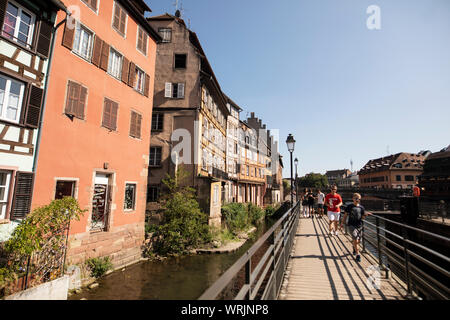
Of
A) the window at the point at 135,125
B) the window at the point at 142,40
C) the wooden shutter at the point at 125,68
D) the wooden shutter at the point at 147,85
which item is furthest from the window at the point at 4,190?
the window at the point at 142,40

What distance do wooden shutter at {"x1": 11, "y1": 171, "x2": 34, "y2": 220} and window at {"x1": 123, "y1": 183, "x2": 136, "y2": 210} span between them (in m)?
5.42

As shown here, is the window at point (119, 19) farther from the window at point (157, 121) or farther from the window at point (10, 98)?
the window at point (157, 121)

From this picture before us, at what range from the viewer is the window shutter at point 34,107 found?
28.8ft

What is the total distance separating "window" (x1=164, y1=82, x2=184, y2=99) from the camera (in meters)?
22.0

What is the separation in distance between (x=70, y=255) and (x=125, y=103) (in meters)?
8.50

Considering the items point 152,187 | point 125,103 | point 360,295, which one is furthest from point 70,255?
point 360,295

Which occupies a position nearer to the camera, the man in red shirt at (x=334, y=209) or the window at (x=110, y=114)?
the man in red shirt at (x=334, y=209)

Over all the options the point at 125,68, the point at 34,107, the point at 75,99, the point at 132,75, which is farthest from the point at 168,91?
the point at 34,107

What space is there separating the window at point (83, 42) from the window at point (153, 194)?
36.8 feet

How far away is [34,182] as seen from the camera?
29.5 ft

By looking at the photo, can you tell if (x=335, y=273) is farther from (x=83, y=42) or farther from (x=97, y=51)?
(x=83, y=42)

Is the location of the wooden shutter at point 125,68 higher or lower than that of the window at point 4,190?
higher

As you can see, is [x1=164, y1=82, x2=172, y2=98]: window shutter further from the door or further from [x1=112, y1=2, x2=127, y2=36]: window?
the door
